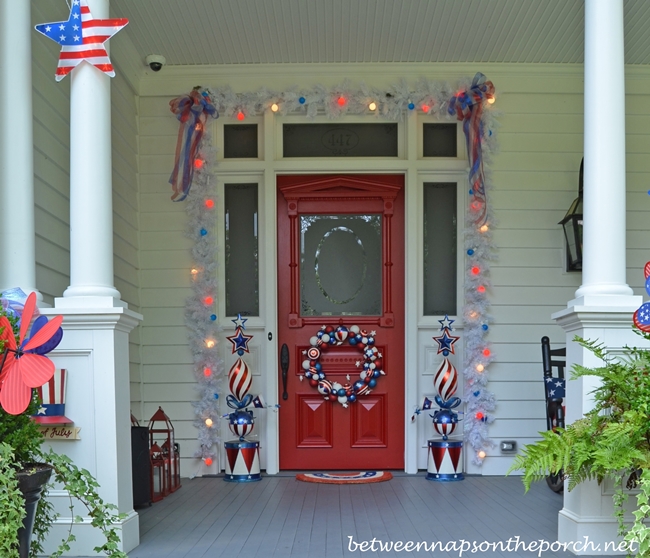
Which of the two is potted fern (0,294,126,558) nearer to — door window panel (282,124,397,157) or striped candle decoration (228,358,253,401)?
striped candle decoration (228,358,253,401)

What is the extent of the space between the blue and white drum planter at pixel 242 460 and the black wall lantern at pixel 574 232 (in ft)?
8.56

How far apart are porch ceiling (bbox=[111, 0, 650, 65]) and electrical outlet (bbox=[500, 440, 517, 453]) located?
9.22 feet

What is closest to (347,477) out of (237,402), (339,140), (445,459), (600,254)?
(445,459)

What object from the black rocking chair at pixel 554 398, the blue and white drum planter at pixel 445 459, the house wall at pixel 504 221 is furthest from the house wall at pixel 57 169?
the black rocking chair at pixel 554 398

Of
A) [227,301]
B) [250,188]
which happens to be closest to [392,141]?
[250,188]

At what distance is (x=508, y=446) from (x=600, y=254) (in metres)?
2.52

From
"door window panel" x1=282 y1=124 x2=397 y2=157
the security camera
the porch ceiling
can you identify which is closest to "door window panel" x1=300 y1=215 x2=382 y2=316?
"door window panel" x1=282 y1=124 x2=397 y2=157

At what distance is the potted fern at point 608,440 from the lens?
3.07m

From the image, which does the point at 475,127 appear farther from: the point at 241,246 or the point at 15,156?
the point at 15,156

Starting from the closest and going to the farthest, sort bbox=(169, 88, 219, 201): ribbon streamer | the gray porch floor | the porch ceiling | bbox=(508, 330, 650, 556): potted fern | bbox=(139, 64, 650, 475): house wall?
bbox=(508, 330, 650, 556): potted fern, the gray porch floor, the porch ceiling, bbox=(169, 88, 219, 201): ribbon streamer, bbox=(139, 64, 650, 475): house wall

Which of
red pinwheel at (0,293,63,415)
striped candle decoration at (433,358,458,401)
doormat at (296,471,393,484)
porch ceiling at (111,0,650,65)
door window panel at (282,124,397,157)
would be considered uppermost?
porch ceiling at (111,0,650,65)

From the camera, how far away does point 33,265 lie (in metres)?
3.83

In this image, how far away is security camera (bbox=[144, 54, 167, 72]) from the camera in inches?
228

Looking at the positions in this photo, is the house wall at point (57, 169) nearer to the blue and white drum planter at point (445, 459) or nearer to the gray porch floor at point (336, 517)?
the gray porch floor at point (336, 517)
